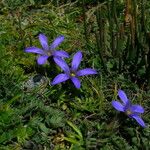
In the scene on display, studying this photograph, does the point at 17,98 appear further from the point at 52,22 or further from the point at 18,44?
the point at 52,22

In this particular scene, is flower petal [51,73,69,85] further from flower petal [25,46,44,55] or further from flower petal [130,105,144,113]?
flower petal [130,105,144,113]

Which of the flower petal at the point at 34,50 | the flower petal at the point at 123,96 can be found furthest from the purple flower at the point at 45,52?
the flower petal at the point at 123,96

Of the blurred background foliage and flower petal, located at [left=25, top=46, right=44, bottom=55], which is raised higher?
flower petal, located at [left=25, top=46, right=44, bottom=55]

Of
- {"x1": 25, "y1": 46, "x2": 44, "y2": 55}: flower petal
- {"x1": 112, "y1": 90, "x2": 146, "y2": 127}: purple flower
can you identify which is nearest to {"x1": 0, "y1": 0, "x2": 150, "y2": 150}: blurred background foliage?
{"x1": 112, "y1": 90, "x2": 146, "y2": 127}: purple flower

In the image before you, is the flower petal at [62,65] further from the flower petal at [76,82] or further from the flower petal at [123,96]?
the flower petal at [123,96]

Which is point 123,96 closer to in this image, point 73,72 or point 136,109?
point 136,109

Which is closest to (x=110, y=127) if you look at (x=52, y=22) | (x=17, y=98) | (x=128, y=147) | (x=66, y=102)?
(x=128, y=147)
